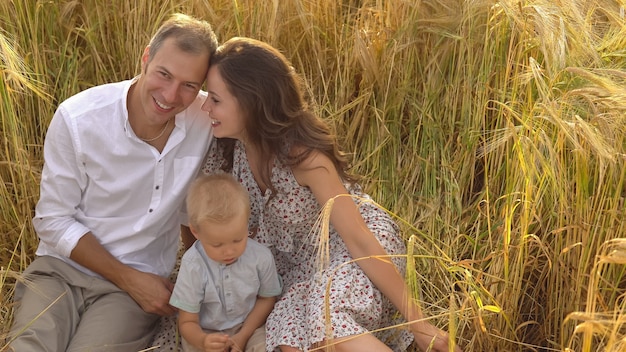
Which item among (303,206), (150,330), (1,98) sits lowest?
(150,330)

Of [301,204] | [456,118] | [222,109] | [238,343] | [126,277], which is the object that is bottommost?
[238,343]

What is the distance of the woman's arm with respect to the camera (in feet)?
9.45

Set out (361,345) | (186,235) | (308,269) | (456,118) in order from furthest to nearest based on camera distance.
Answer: (456,118) < (186,235) < (308,269) < (361,345)

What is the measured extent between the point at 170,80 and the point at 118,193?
449 millimetres

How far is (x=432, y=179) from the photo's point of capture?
11.6 feet

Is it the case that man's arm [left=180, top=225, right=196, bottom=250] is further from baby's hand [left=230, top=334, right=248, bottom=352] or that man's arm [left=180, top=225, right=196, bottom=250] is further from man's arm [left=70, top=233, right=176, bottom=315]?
baby's hand [left=230, top=334, right=248, bottom=352]

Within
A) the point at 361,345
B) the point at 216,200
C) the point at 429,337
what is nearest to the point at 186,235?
the point at 216,200

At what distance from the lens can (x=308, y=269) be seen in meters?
3.14

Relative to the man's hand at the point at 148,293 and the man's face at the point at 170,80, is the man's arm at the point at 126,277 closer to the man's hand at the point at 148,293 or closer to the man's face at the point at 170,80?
the man's hand at the point at 148,293

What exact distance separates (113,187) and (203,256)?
15.8 inches

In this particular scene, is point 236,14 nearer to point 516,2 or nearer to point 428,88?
point 428,88

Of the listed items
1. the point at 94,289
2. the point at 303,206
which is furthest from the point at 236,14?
the point at 94,289

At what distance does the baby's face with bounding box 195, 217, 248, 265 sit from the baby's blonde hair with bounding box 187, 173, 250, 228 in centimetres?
2

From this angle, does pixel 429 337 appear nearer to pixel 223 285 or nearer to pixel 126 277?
pixel 223 285
